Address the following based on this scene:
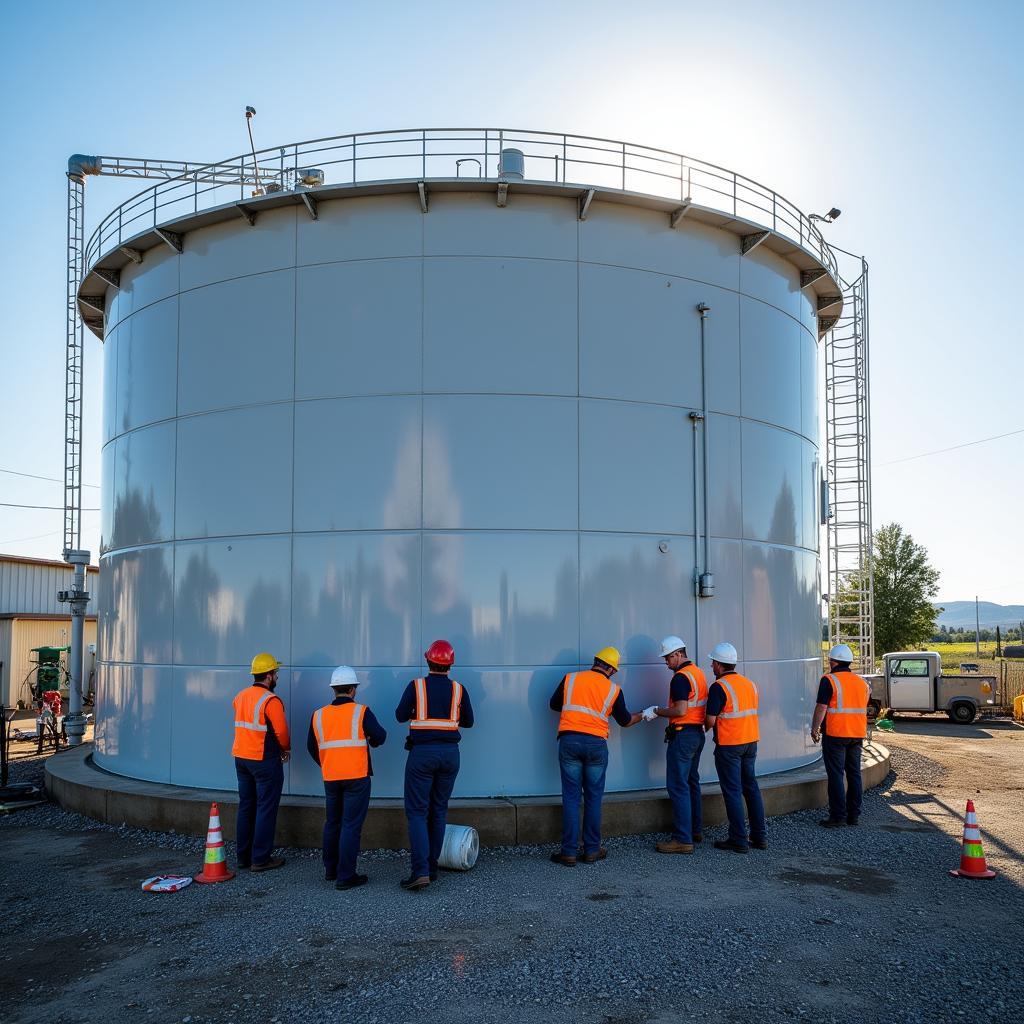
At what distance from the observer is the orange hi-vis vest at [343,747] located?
23.9ft

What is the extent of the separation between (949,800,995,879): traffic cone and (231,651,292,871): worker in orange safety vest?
6.02 m

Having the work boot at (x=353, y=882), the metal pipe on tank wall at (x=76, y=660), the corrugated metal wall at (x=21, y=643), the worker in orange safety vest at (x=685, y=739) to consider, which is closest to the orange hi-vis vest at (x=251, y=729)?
the work boot at (x=353, y=882)

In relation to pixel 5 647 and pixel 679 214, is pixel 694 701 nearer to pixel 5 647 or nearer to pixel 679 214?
pixel 679 214

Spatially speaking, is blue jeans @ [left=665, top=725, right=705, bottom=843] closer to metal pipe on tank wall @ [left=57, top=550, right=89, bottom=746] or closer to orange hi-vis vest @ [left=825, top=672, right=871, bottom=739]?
orange hi-vis vest @ [left=825, top=672, right=871, bottom=739]

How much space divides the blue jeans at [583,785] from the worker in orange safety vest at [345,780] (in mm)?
1818

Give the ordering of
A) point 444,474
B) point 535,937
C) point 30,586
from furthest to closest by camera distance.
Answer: point 30,586 → point 444,474 → point 535,937

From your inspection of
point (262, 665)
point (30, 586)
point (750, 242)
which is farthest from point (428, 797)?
point (30, 586)

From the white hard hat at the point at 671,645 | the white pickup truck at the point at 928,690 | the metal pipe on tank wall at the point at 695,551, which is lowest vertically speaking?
the white pickup truck at the point at 928,690

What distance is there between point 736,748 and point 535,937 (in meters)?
3.35

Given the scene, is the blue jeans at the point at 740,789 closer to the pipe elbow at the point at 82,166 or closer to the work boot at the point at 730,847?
the work boot at the point at 730,847

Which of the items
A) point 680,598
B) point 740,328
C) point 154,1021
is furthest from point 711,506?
point 154,1021

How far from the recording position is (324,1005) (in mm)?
5016

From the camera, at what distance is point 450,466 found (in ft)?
30.2

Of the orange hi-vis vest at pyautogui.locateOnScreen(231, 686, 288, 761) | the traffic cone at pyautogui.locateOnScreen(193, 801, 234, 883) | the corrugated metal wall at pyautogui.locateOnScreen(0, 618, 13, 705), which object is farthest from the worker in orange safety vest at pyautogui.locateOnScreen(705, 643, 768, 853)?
the corrugated metal wall at pyautogui.locateOnScreen(0, 618, 13, 705)
